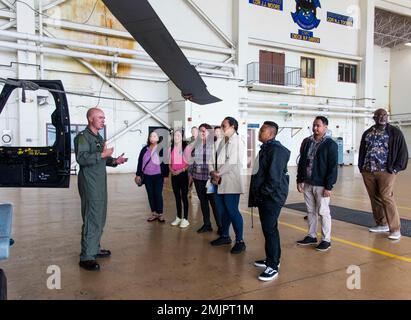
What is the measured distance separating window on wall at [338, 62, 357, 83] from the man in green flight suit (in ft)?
59.9

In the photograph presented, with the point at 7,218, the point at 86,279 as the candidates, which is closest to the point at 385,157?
the point at 86,279

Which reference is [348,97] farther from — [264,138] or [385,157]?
[264,138]

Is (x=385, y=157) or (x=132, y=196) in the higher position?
(x=385, y=157)

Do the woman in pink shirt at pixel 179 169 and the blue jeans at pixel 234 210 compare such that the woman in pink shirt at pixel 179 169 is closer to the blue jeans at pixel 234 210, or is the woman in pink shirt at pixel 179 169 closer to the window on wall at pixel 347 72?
the blue jeans at pixel 234 210

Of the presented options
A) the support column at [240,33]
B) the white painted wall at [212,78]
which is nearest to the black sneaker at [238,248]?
the white painted wall at [212,78]

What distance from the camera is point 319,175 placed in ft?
12.3

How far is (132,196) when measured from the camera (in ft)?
25.3

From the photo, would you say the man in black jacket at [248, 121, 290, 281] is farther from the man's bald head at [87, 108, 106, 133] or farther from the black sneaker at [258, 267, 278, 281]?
the man's bald head at [87, 108, 106, 133]

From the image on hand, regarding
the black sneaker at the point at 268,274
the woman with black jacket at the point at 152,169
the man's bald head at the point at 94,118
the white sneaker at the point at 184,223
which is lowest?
the black sneaker at the point at 268,274

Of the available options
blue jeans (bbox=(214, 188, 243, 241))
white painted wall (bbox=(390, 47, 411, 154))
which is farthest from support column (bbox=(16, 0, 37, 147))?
white painted wall (bbox=(390, 47, 411, 154))

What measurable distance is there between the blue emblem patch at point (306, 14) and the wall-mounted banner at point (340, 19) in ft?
3.05

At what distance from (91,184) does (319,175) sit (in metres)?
2.46

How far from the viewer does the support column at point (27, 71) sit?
10.9 m
